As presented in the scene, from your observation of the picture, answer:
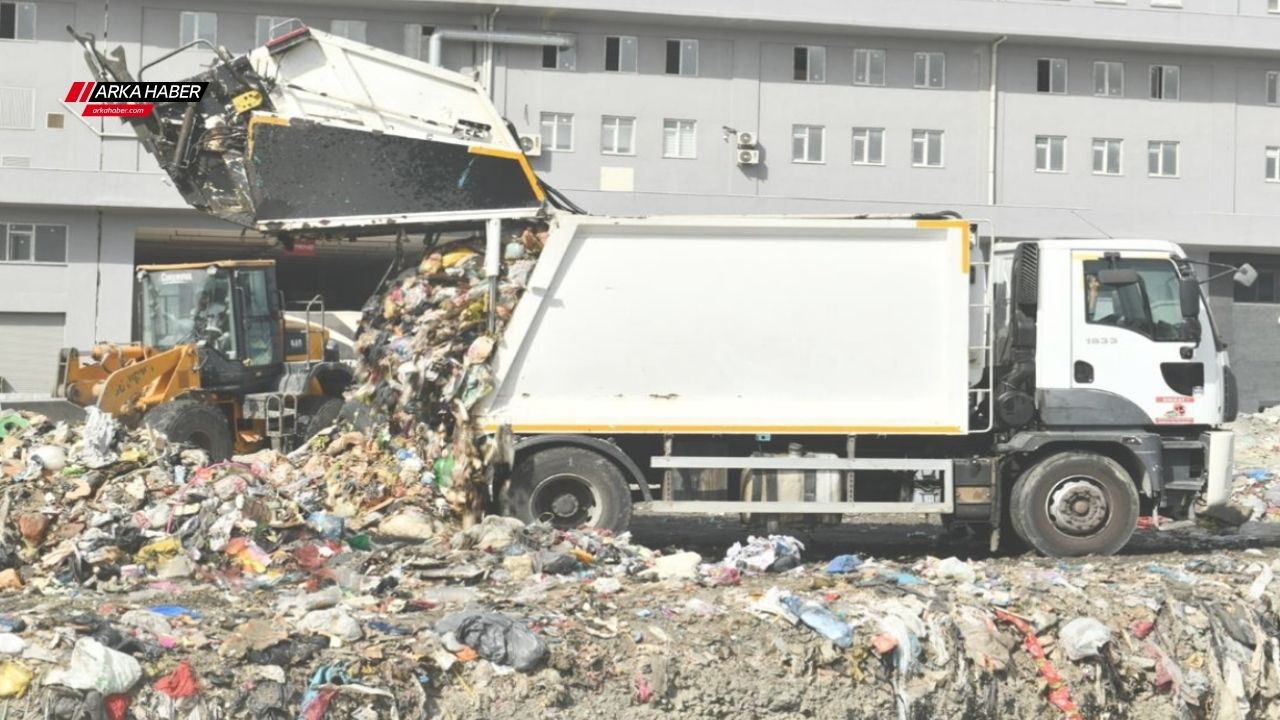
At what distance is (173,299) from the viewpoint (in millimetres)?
14961

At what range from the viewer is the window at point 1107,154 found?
3222 centimetres

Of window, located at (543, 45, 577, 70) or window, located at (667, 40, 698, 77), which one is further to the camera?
window, located at (667, 40, 698, 77)

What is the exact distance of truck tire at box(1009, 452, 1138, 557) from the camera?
9.77 meters

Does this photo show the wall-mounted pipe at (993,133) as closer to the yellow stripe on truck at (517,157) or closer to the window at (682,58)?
the window at (682,58)

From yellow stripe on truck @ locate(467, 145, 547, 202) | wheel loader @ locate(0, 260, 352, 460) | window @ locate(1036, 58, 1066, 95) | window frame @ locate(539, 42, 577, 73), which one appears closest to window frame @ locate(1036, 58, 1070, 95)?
window @ locate(1036, 58, 1066, 95)

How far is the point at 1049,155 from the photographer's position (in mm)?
31812

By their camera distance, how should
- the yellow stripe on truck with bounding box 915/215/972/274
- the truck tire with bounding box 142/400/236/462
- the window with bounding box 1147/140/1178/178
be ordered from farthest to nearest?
the window with bounding box 1147/140/1178/178, the truck tire with bounding box 142/400/236/462, the yellow stripe on truck with bounding box 915/215/972/274

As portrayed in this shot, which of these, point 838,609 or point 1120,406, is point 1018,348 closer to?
point 1120,406

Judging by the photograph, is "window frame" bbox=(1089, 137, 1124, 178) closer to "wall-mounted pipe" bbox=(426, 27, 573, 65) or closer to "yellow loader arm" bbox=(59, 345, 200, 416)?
"wall-mounted pipe" bbox=(426, 27, 573, 65)

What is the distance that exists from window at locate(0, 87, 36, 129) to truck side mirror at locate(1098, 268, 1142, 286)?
24899mm

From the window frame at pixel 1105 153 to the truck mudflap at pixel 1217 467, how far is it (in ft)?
77.6

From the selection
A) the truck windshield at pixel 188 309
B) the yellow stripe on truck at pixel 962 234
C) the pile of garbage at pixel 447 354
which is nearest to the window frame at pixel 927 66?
the truck windshield at pixel 188 309

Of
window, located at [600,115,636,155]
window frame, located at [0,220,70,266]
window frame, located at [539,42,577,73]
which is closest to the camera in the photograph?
window frame, located at [0,220,70,266]

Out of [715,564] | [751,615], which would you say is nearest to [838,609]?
[751,615]
